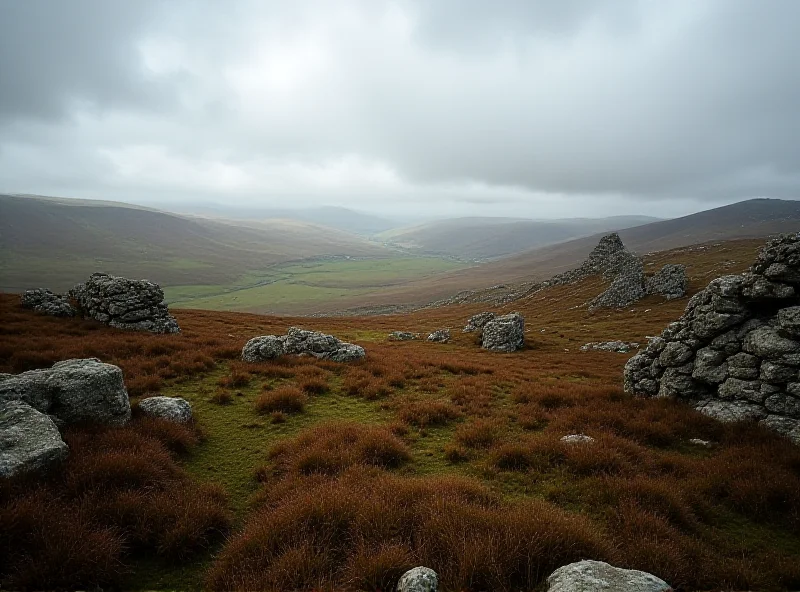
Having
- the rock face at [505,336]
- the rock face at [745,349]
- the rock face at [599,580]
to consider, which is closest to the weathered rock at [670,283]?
the rock face at [505,336]

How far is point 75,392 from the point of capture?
10109 millimetres

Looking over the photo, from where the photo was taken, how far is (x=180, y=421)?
11578mm

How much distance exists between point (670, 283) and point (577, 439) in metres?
66.7

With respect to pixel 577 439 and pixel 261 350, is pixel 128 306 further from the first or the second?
pixel 577 439

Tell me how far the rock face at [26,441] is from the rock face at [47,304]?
27.0 metres

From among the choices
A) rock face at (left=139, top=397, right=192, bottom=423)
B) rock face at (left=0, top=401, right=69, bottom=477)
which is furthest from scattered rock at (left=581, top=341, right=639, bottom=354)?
rock face at (left=0, top=401, right=69, bottom=477)

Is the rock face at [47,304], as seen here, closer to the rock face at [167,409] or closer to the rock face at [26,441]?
the rock face at [167,409]

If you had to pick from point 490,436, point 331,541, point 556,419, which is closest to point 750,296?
point 556,419

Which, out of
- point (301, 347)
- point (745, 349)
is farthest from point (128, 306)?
point (745, 349)

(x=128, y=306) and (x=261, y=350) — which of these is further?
(x=128, y=306)

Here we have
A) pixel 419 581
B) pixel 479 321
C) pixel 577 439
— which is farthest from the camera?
pixel 479 321

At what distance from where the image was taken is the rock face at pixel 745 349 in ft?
38.4

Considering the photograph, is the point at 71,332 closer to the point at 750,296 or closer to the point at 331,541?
the point at 331,541

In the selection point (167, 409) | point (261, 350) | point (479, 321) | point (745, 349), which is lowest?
point (479, 321)
